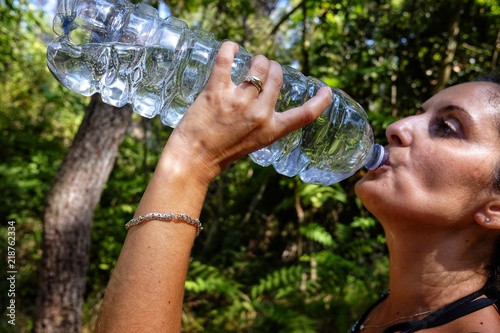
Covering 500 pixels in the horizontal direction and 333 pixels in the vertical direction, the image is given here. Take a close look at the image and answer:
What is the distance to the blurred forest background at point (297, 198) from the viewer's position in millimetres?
4090

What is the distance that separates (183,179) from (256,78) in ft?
0.93

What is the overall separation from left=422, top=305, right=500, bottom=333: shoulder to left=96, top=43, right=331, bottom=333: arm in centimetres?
75

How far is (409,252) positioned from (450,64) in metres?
3.77

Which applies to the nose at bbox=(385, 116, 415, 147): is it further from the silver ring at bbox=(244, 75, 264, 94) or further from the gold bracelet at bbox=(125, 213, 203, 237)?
the gold bracelet at bbox=(125, 213, 203, 237)

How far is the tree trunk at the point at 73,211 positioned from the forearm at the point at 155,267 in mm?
2272

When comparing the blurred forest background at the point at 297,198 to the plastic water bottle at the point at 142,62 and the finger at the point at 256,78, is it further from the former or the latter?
the finger at the point at 256,78

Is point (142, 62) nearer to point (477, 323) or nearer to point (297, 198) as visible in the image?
point (477, 323)

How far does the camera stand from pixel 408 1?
219 inches

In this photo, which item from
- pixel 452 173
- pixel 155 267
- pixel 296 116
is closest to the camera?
pixel 155 267

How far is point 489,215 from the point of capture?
1513 mm

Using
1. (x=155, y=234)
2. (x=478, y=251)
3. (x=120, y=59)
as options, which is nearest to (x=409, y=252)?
(x=478, y=251)

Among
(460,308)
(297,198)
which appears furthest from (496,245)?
(297,198)

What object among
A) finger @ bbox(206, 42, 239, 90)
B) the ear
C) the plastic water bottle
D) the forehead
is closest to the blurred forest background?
the plastic water bottle

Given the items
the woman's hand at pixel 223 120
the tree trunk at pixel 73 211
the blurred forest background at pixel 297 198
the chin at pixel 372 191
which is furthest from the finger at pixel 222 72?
the blurred forest background at pixel 297 198
